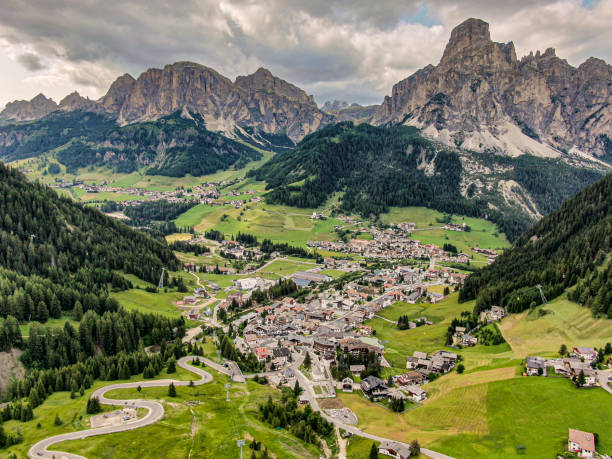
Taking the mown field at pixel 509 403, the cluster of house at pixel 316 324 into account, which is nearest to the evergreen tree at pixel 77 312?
the cluster of house at pixel 316 324

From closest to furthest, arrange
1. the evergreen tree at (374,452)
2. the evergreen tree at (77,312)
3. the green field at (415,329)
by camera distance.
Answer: the evergreen tree at (374,452) < the green field at (415,329) < the evergreen tree at (77,312)

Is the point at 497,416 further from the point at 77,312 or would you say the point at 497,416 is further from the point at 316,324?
the point at 77,312

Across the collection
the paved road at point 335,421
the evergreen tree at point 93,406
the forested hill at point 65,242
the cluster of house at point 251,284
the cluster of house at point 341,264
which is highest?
the forested hill at point 65,242

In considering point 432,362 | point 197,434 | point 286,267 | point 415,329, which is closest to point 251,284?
point 286,267

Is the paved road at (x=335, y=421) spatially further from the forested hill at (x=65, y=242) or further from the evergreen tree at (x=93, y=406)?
the forested hill at (x=65, y=242)

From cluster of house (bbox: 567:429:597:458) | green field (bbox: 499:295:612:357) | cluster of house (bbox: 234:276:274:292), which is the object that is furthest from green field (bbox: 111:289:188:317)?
cluster of house (bbox: 567:429:597:458)

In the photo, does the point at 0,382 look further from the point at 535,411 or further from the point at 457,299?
the point at 457,299
